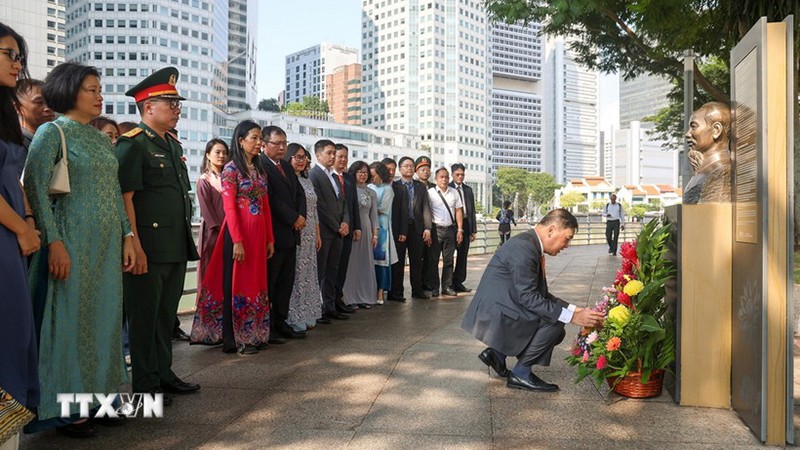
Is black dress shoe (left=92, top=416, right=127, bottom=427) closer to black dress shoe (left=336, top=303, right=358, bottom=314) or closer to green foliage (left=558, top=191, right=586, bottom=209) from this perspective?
black dress shoe (left=336, top=303, right=358, bottom=314)

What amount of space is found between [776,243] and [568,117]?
187 m

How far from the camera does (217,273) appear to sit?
518cm

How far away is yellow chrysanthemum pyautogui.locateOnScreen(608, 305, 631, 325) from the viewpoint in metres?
3.71

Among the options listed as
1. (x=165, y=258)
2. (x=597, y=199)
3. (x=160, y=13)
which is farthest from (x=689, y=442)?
(x=597, y=199)

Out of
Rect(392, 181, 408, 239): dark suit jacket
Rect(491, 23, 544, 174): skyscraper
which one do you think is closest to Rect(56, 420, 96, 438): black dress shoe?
Rect(392, 181, 408, 239): dark suit jacket

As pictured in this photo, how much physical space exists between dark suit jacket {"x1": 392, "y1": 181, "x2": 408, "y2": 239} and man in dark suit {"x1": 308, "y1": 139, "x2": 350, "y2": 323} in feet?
4.76

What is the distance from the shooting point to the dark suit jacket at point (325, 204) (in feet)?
21.3

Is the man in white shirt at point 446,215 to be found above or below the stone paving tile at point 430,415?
above

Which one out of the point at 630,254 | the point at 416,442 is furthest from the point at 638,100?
the point at 416,442

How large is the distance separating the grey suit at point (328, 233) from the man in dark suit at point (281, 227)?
3.04 feet

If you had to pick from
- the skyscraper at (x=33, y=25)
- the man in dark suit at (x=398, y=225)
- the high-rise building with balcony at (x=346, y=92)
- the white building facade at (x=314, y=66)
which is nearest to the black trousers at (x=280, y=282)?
the man in dark suit at (x=398, y=225)

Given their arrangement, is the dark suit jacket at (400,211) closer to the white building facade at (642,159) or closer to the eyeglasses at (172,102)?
the eyeglasses at (172,102)

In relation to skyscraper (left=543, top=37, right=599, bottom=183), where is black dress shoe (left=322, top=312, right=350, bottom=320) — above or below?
below

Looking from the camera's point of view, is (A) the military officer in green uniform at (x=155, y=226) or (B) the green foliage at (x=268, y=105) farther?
(B) the green foliage at (x=268, y=105)
